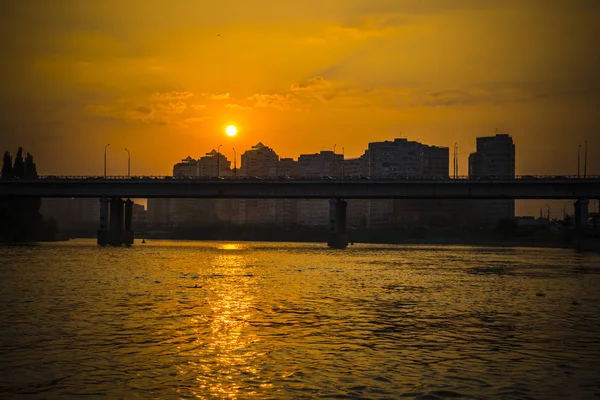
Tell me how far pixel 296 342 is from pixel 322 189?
127440 mm

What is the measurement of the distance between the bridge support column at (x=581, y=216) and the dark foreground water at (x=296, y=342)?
3819 inches

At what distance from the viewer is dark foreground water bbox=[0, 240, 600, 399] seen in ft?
69.5

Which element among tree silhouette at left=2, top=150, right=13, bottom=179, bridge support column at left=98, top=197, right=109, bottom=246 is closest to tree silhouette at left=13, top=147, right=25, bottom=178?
tree silhouette at left=2, top=150, right=13, bottom=179

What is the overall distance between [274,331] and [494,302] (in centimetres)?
1869

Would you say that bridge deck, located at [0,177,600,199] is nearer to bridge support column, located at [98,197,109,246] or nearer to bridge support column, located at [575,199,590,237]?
bridge support column, located at [575,199,590,237]

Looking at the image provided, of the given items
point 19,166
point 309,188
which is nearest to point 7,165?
point 19,166

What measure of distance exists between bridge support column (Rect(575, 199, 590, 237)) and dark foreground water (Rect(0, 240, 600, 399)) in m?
97.0

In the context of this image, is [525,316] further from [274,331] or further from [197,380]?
[197,380]

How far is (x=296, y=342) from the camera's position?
28500mm

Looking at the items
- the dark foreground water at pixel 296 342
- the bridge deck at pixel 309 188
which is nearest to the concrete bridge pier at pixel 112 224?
the bridge deck at pixel 309 188

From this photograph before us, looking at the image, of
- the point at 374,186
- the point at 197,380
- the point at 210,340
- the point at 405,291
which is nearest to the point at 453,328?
the point at 210,340

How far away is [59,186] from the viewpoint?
6265 inches

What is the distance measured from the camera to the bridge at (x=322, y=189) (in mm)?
142100

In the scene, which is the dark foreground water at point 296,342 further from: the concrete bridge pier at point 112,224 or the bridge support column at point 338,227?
the concrete bridge pier at point 112,224
